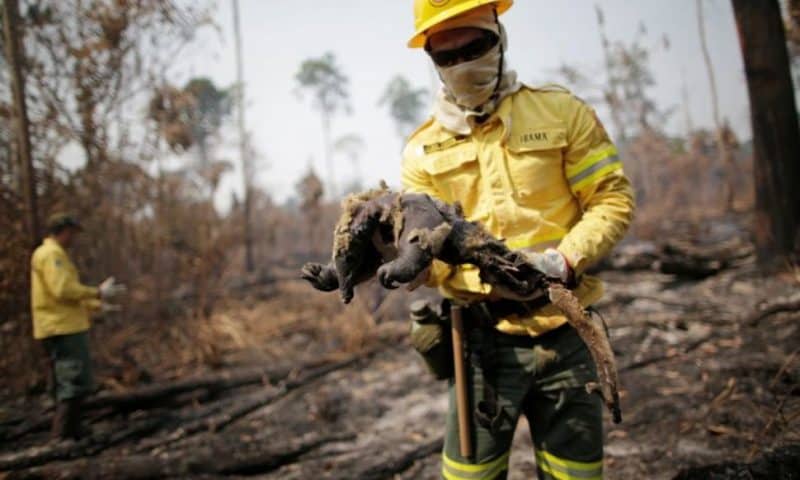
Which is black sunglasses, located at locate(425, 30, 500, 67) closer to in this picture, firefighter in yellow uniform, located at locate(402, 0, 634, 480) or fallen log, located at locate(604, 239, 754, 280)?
firefighter in yellow uniform, located at locate(402, 0, 634, 480)

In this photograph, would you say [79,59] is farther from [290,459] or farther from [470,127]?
[470,127]

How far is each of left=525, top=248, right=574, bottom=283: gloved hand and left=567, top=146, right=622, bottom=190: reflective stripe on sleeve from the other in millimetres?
333

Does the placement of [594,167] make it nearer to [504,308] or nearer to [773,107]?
[504,308]

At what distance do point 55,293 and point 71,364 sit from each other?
70 centimetres

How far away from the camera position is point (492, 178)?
159 centimetres

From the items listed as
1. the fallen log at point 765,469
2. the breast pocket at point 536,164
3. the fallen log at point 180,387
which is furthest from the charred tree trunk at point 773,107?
the fallen log at point 180,387

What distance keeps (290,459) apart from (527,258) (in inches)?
120

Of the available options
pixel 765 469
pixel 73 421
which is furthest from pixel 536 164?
pixel 73 421

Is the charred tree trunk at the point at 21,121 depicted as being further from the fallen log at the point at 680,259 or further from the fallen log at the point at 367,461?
the fallen log at the point at 680,259

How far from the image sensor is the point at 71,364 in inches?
169

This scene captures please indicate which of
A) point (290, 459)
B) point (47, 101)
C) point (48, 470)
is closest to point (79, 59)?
point (47, 101)

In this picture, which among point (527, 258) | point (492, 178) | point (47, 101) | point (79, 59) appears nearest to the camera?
point (527, 258)

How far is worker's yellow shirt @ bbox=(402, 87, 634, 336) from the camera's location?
1.52 meters

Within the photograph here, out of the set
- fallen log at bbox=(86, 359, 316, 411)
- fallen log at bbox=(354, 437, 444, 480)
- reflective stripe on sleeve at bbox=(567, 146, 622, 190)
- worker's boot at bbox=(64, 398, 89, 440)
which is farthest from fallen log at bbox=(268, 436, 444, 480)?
reflective stripe on sleeve at bbox=(567, 146, 622, 190)
